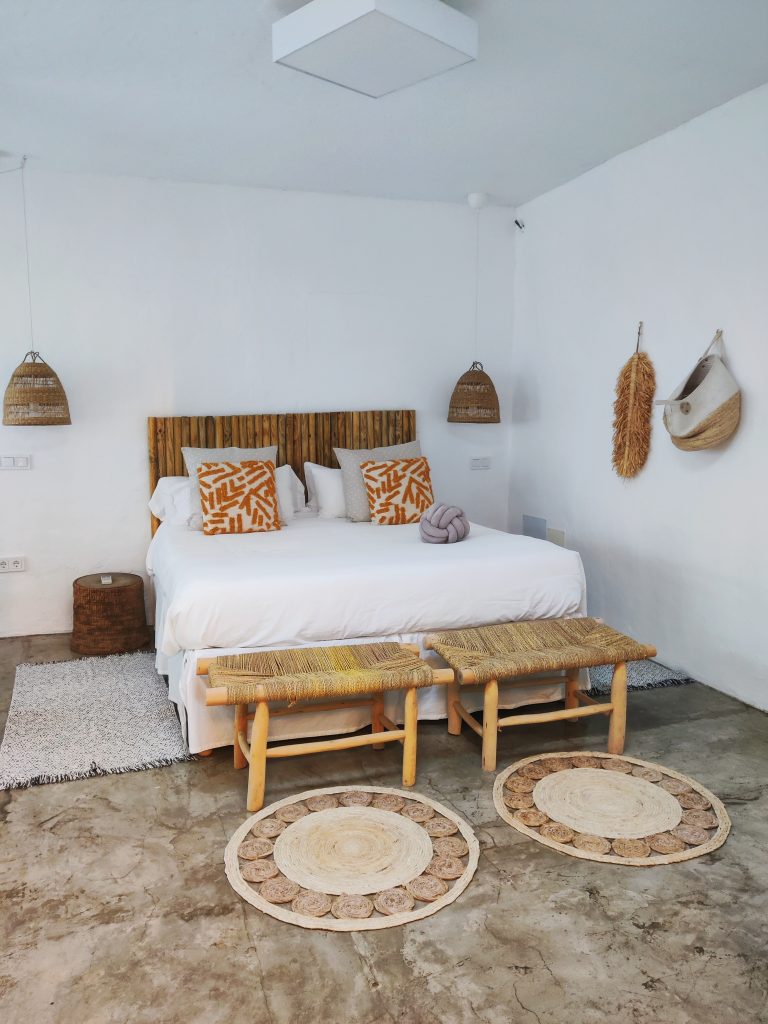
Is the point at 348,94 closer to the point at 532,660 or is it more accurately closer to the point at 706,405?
the point at 706,405

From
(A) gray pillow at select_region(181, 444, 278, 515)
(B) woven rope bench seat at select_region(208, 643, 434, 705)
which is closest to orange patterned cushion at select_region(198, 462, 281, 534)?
(A) gray pillow at select_region(181, 444, 278, 515)

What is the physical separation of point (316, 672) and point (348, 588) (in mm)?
496

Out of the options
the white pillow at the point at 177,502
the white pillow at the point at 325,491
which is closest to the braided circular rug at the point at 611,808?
the white pillow at the point at 325,491

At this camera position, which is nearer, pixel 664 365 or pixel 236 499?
pixel 664 365

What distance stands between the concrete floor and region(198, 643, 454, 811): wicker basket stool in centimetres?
17

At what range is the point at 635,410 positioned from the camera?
163 inches

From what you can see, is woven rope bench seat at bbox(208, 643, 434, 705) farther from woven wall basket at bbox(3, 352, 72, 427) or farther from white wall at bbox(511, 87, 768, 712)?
woven wall basket at bbox(3, 352, 72, 427)

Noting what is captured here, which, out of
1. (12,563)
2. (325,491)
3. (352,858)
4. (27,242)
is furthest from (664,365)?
(12,563)

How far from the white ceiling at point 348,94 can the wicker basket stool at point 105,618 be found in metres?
2.22

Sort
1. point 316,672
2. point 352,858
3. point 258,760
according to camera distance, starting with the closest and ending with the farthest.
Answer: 1. point 352,858
2. point 258,760
3. point 316,672

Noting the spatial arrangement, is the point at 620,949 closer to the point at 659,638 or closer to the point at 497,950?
the point at 497,950

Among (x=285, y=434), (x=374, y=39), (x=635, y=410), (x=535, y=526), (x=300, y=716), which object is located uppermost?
(x=374, y=39)

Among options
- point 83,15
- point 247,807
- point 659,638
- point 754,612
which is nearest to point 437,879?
point 247,807

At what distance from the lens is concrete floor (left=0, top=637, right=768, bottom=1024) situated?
1.78 m
